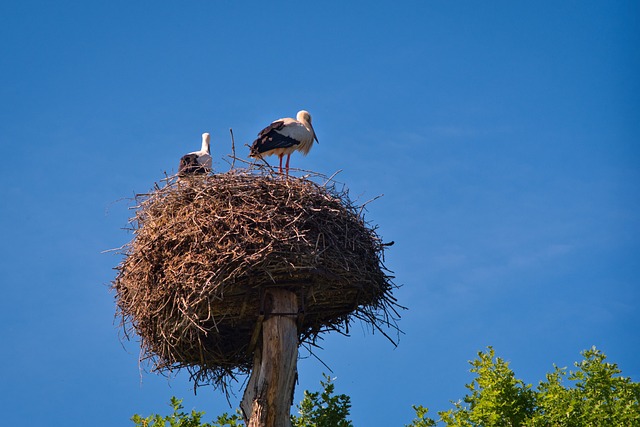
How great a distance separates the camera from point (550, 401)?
11.4m

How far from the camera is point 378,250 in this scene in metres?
10.1

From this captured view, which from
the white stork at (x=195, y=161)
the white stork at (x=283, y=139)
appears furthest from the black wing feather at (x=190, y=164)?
the white stork at (x=283, y=139)

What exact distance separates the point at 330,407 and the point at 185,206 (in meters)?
3.22

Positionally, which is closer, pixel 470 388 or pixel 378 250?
pixel 378 250

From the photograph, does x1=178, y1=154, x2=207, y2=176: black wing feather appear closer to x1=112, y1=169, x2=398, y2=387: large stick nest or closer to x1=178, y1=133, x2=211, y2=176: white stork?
x1=178, y1=133, x2=211, y2=176: white stork

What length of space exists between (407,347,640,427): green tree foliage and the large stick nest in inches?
81.3

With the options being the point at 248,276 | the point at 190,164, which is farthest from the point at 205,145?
the point at 248,276

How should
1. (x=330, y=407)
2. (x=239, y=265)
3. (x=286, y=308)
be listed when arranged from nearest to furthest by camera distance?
(x=239, y=265)
(x=286, y=308)
(x=330, y=407)

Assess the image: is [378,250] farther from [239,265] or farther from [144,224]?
[144,224]

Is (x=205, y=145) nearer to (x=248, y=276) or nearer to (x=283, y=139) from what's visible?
(x=283, y=139)

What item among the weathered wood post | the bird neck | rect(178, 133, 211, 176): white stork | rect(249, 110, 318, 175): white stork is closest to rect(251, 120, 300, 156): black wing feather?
rect(249, 110, 318, 175): white stork

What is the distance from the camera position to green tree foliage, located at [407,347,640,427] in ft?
36.4

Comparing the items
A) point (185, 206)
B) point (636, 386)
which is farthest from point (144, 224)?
point (636, 386)

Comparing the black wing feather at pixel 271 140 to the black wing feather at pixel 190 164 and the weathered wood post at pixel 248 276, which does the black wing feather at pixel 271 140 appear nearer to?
the black wing feather at pixel 190 164
